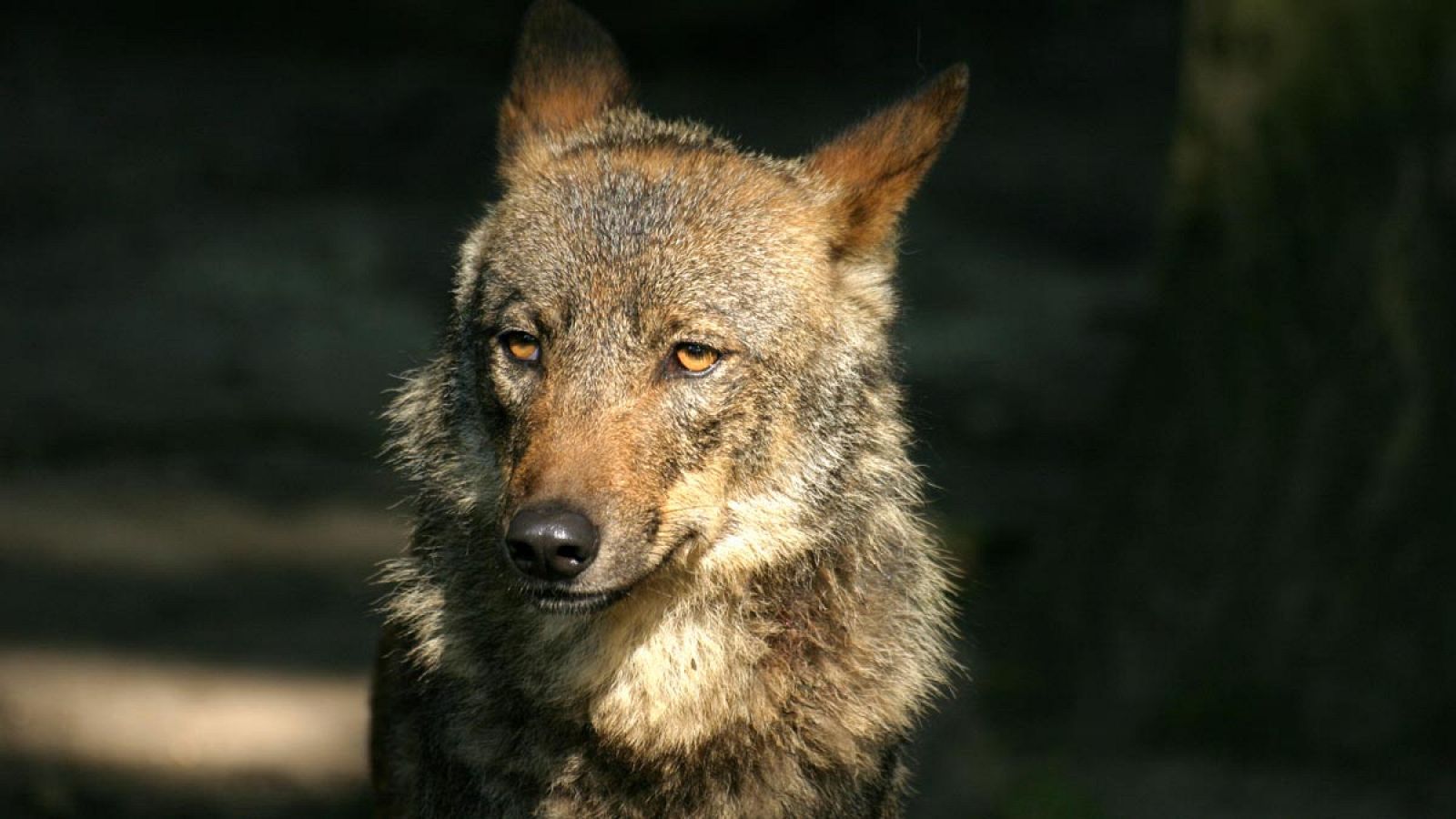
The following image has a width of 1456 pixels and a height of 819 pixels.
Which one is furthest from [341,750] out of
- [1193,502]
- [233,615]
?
[1193,502]

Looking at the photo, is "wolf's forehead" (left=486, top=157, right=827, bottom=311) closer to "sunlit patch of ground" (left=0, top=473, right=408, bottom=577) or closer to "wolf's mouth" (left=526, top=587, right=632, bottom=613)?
"wolf's mouth" (left=526, top=587, right=632, bottom=613)

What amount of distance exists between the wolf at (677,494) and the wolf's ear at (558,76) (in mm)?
310

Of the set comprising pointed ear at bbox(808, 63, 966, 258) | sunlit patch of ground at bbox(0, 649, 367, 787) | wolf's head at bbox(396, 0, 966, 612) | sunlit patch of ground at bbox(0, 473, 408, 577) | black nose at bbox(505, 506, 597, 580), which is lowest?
sunlit patch of ground at bbox(0, 649, 367, 787)

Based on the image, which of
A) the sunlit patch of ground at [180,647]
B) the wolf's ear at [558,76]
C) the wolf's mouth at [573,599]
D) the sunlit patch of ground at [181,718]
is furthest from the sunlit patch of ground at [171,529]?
the wolf's mouth at [573,599]

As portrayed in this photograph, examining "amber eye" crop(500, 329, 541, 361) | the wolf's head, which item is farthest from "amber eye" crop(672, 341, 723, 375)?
"amber eye" crop(500, 329, 541, 361)

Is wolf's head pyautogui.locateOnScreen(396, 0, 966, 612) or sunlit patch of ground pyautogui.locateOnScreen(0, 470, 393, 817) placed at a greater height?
wolf's head pyautogui.locateOnScreen(396, 0, 966, 612)

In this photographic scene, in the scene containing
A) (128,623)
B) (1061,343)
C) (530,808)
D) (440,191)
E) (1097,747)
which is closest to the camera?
(530,808)

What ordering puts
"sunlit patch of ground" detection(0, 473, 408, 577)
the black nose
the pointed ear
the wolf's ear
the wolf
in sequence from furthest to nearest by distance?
"sunlit patch of ground" detection(0, 473, 408, 577) → the wolf's ear → the pointed ear → the wolf → the black nose

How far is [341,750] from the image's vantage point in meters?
7.68

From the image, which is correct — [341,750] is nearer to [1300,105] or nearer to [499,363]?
[499,363]

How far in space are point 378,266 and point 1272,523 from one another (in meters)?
8.03

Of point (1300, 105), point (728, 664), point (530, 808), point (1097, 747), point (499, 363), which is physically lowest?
point (1097, 747)

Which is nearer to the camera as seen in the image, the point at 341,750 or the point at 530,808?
the point at 530,808

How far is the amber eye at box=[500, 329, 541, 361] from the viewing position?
4.35 m
